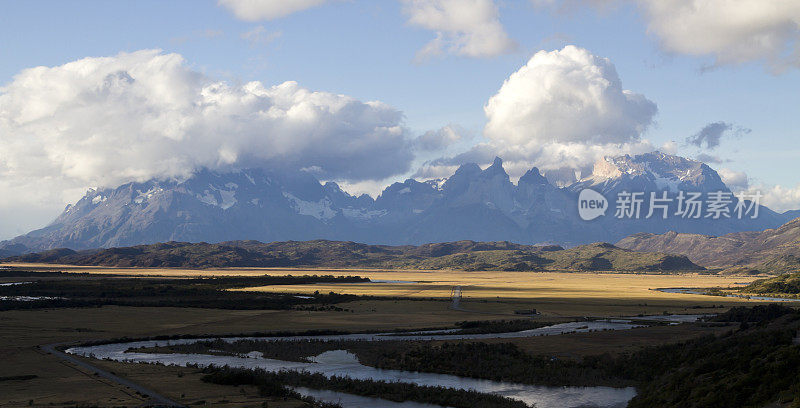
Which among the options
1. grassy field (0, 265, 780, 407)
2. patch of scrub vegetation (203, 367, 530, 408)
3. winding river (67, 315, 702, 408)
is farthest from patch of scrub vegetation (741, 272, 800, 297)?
patch of scrub vegetation (203, 367, 530, 408)

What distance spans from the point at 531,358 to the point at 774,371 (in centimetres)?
2822

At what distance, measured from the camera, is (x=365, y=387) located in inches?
2002

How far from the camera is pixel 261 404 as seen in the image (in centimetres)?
4250

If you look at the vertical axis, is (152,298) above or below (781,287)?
below

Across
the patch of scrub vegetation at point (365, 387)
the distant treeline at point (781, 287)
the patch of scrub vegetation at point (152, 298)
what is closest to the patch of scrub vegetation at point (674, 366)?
the patch of scrub vegetation at point (365, 387)

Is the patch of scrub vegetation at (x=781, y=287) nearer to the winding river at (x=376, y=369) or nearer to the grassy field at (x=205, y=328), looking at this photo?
the grassy field at (x=205, y=328)

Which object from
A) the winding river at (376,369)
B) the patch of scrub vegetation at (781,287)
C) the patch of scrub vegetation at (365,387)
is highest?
the patch of scrub vegetation at (781,287)

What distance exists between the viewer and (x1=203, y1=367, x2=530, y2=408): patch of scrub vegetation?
46750 millimetres

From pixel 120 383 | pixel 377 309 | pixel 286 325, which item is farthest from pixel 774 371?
pixel 377 309

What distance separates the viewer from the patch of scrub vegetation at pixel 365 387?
153ft

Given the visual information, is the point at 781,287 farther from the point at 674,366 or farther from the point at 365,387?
the point at 365,387

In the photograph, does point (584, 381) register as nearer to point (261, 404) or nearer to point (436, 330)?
point (261, 404)

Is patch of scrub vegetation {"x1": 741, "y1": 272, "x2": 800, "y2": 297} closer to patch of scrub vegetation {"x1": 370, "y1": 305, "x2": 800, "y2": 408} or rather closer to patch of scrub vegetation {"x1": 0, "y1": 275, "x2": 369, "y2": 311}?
patch of scrub vegetation {"x1": 0, "y1": 275, "x2": 369, "y2": 311}

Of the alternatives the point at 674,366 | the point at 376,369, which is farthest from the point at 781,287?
the point at 376,369
